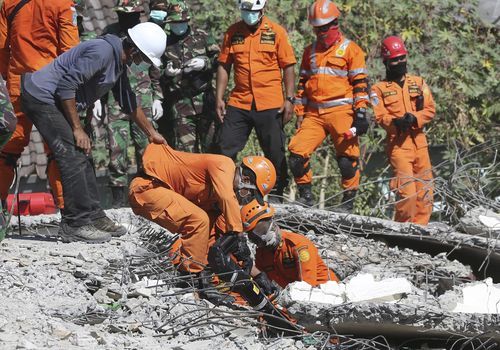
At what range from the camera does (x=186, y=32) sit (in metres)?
10.8

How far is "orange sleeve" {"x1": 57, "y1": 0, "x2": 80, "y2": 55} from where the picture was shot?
8414 millimetres

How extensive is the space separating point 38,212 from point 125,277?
3396mm

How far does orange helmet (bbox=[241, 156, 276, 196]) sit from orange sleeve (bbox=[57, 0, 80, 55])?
166 centimetres

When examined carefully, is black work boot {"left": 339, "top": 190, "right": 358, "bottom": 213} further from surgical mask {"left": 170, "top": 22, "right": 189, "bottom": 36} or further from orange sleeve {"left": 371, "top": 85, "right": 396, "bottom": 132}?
surgical mask {"left": 170, "top": 22, "right": 189, "bottom": 36}

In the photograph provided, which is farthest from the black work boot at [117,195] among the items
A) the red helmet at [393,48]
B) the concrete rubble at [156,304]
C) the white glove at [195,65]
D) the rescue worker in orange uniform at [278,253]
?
the red helmet at [393,48]

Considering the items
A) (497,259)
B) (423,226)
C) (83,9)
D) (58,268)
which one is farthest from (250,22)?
(58,268)

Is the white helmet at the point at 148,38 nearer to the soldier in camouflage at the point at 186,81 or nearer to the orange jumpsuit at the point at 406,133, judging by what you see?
the soldier in camouflage at the point at 186,81

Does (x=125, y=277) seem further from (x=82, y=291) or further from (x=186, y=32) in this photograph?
(x=186, y=32)

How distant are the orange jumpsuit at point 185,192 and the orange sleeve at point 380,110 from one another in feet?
9.67

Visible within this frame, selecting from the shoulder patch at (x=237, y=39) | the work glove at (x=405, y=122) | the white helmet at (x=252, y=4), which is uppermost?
the white helmet at (x=252, y=4)

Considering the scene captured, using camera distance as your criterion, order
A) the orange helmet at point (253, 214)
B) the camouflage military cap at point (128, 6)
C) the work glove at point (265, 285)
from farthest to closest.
Result: 1. the camouflage military cap at point (128, 6)
2. the orange helmet at point (253, 214)
3. the work glove at point (265, 285)

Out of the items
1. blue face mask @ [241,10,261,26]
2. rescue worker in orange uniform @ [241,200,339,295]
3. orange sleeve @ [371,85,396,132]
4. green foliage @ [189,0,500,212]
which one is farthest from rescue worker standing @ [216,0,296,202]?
green foliage @ [189,0,500,212]

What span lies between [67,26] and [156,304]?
2.60 meters

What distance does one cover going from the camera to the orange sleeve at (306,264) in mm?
8000
